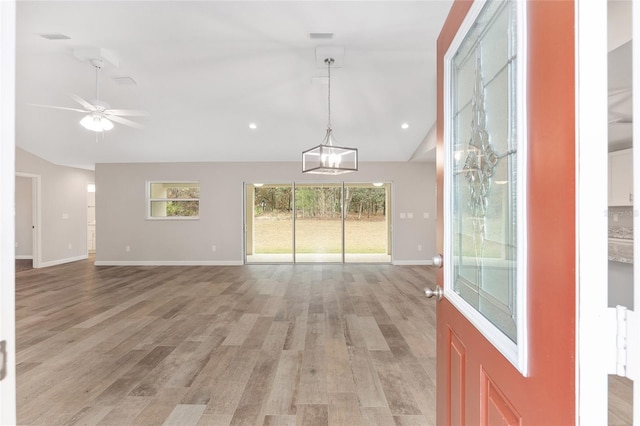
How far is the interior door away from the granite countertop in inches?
2.5

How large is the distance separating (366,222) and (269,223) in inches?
96.6

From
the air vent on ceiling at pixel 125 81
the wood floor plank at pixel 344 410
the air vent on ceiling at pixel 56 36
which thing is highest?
the air vent on ceiling at pixel 56 36

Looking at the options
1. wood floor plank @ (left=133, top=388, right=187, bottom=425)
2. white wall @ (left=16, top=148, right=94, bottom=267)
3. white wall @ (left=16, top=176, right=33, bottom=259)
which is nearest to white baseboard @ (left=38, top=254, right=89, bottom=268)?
white wall @ (left=16, top=148, right=94, bottom=267)

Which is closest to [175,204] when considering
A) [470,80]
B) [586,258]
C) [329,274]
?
[329,274]

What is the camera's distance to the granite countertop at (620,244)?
0.52 m

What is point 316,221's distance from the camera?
8.12 meters

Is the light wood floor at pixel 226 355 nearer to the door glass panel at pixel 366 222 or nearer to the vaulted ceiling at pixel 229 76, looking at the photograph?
the door glass panel at pixel 366 222

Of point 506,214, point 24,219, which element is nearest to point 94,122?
point 506,214

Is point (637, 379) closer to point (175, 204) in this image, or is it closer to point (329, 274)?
point (329, 274)

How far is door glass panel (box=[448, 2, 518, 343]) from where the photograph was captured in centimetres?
85

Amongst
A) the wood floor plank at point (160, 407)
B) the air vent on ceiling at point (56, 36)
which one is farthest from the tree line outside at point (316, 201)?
the wood floor plank at point (160, 407)

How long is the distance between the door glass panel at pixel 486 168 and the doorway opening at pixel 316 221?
6770 mm

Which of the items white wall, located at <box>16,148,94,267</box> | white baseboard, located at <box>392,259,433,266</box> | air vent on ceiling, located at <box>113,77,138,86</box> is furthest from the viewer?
white baseboard, located at <box>392,259,433,266</box>

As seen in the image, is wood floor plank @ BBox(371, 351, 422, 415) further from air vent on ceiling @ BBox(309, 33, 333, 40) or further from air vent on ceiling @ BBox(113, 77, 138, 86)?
air vent on ceiling @ BBox(113, 77, 138, 86)
